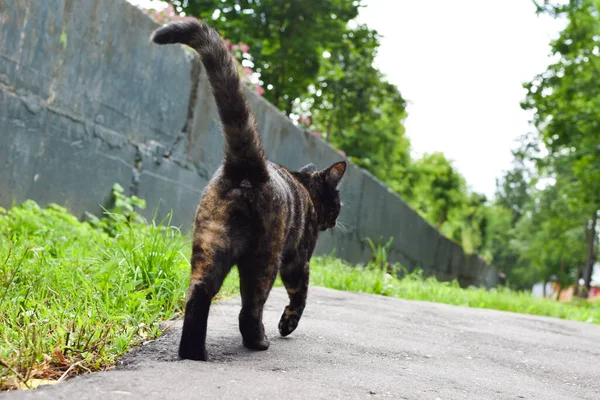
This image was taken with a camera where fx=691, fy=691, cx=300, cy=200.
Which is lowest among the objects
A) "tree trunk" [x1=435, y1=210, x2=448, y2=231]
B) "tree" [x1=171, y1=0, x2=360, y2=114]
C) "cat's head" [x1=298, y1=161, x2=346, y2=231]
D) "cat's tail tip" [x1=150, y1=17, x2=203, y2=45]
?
"cat's head" [x1=298, y1=161, x2=346, y2=231]

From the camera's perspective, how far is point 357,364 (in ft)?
11.1

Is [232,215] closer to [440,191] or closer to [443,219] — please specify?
[440,191]

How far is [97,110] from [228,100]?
12.0ft

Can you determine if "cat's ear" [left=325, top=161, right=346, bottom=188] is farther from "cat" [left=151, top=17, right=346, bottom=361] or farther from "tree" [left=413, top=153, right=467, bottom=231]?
"tree" [left=413, top=153, right=467, bottom=231]

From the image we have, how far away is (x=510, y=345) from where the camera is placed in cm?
512

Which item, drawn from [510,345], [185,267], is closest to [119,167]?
[185,267]

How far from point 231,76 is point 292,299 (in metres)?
1.43

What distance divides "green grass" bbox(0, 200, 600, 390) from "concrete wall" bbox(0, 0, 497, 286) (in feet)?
1.24

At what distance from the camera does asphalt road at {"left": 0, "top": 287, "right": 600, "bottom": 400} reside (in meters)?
2.45

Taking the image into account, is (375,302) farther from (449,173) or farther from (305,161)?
(449,173)

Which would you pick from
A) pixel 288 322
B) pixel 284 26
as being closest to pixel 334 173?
pixel 288 322

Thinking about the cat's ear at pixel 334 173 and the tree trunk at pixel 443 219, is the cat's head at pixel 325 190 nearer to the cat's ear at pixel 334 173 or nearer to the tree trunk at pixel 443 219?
the cat's ear at pixel 334 173

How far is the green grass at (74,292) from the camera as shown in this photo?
2541mm

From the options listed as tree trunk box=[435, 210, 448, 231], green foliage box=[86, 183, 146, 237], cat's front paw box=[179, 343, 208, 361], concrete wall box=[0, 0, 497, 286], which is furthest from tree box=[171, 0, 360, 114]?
tree trunk box=[435, 210, 448, 231]
